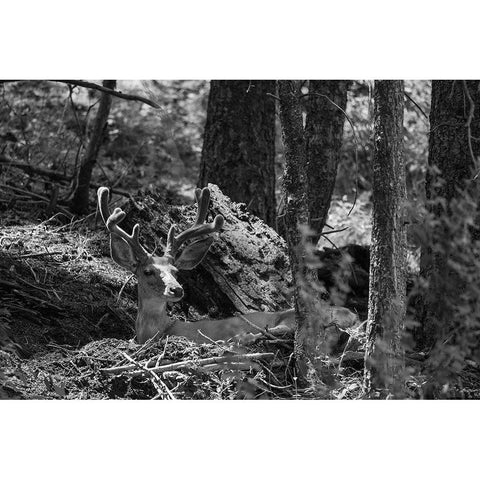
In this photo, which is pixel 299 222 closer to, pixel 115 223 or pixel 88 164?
pixel 115 223

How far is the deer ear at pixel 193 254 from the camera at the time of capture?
6.81m

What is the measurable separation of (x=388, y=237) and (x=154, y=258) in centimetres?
188

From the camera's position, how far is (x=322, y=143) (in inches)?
310

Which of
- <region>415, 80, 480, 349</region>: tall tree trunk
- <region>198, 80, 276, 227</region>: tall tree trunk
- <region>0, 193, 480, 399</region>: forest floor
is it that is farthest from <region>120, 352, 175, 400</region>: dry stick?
<region>198, 80, 276, 227</region>: tall tree trunk

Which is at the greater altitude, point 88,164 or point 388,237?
point 88,164

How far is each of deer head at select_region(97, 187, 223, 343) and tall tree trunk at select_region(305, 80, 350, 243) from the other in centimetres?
130

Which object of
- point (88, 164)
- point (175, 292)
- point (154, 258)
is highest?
point (88, 164)

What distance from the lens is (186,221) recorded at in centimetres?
740

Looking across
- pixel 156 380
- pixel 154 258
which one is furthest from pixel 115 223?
pixel 156 380

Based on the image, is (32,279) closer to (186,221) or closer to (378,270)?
(186,221)

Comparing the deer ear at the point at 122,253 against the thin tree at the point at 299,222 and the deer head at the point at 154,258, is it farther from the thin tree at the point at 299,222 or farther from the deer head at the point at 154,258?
the thin tree at the point at 299,222

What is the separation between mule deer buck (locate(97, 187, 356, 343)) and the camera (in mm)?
6590

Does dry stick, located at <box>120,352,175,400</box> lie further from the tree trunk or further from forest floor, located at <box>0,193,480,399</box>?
the tree trunk
